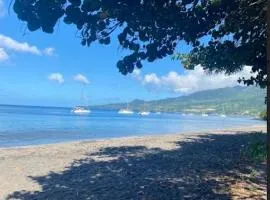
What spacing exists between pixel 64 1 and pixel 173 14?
1.67m

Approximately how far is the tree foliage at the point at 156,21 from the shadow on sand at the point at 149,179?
399 centimetres

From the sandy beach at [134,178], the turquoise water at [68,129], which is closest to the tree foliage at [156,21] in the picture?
the sandy beach at [134,178]

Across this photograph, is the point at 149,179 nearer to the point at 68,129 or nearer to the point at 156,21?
the point at 156,21

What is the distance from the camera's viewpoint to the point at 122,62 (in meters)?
4.84

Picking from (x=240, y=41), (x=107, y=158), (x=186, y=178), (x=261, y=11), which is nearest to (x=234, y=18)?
(x=261, y=11)

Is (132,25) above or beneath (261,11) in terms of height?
beneath

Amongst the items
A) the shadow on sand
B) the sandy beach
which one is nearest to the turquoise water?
the sandy beach

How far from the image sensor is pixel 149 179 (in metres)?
12.4

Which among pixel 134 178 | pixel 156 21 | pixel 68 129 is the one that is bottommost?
pixel 68 129

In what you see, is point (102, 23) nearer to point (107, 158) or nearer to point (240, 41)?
point (240, 41)

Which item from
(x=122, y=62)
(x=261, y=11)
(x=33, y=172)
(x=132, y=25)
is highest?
(x=261, y=11)

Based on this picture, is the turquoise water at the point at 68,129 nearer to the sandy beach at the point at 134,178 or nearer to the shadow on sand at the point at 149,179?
the sandy beach at the point at 134,178

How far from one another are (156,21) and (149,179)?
7771mm

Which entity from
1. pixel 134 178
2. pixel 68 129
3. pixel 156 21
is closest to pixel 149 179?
pixel 134 178
